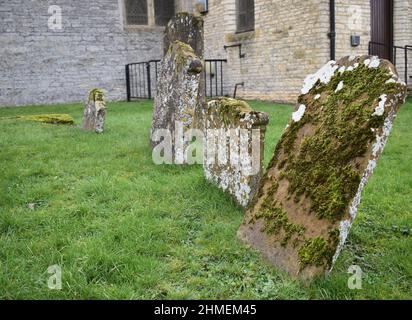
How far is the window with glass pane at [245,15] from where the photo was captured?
44.7 ft

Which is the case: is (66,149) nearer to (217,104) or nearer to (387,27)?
(217,104)

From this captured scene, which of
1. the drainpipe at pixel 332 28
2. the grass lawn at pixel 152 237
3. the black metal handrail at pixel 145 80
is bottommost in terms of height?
the grass lawn at pixel 152 237

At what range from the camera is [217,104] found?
13.7 ft

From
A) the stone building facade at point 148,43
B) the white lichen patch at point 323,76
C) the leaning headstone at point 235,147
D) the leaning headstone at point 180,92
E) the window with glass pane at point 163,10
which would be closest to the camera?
the white lichen patch at point 323,76

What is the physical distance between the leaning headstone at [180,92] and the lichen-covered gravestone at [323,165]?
7.41 feet

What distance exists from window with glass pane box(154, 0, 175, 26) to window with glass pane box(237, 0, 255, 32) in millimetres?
4001

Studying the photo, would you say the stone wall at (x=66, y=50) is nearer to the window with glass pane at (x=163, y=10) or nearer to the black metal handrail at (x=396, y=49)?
the window with glass pane at (x=163, y=10)

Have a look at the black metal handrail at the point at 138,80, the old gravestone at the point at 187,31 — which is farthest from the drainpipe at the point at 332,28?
the black metal handrail at the point at 138,80

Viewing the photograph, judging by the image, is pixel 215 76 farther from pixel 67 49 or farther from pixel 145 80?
pixel 67 49

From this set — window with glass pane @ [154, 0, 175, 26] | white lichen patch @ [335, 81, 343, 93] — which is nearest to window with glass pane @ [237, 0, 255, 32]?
window with glass pane @ [154, 0, 175, 26]

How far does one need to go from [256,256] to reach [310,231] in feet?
1.43

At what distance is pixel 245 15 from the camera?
1396cm

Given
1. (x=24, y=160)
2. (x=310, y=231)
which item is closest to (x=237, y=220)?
(x=310, y=231)
